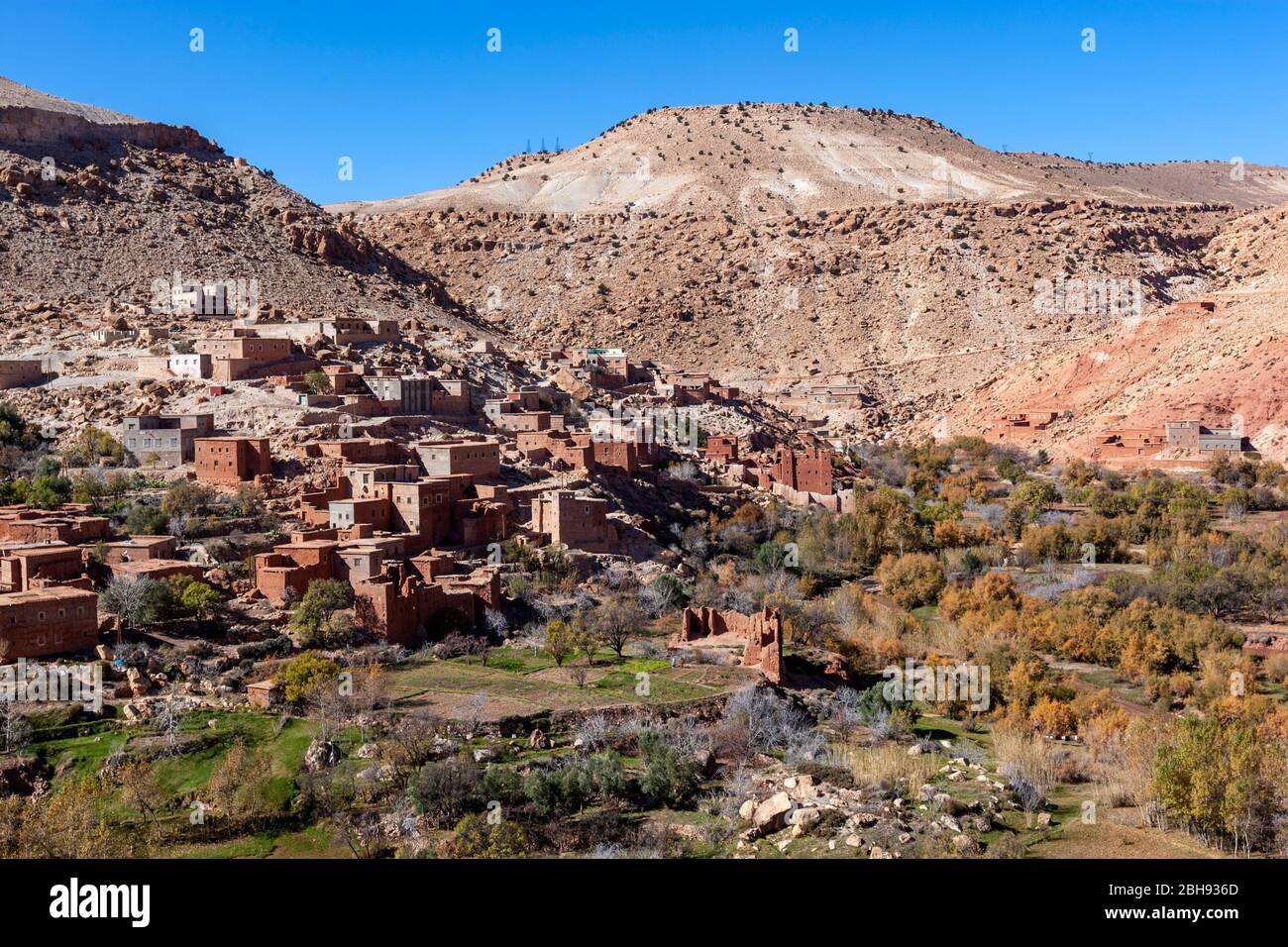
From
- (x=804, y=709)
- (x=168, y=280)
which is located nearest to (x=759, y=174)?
(x=168, y=280)

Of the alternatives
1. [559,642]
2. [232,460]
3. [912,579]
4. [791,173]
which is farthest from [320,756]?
[791,173]

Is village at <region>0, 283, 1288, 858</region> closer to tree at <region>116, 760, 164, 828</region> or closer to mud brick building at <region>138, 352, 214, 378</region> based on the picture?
mud brick building at <region>138, 352, 214, 378</region>

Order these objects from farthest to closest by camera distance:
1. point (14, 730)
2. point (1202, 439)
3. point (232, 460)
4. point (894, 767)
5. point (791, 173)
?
point (791, 173)
point (1202, 439)
point (232, 460)
point (894, 767)
point (14, 730)

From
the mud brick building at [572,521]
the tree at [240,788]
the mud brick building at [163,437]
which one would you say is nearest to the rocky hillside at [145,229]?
the mud brick building at [163,437]

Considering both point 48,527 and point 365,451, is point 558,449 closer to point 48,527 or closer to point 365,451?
point 365,451

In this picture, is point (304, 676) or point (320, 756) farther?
point (304, 676)

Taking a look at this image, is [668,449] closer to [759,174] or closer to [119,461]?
[119,461]
